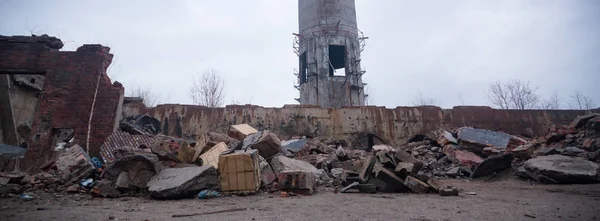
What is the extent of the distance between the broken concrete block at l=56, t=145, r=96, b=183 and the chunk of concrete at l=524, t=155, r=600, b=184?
345 inches

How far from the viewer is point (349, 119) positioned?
35.3 ft

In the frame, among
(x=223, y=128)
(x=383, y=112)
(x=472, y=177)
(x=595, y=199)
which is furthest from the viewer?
(x=383, y=112)

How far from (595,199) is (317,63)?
56.7 feet

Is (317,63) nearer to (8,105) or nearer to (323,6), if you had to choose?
(323,6)

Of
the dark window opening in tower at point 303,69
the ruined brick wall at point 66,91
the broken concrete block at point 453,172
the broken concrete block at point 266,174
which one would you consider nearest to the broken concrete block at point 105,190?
the broken concrete block at point 266,174

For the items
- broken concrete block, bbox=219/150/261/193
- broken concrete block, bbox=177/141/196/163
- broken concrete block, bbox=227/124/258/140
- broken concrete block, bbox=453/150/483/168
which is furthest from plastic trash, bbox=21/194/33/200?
broken concrete block, bbox=453/150/483/168

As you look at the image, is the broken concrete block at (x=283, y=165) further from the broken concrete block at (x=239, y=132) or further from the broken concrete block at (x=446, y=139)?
the broken concrete block at (x=446, y=139)

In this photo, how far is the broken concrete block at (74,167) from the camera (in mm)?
5085

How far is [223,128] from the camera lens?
987 cm

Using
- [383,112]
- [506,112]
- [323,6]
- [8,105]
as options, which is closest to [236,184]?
[383,112]

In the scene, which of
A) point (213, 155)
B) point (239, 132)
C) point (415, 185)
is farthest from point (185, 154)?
point (415, 185)

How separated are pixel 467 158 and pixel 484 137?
5.53 feet

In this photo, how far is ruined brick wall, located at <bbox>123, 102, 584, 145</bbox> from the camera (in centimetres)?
973

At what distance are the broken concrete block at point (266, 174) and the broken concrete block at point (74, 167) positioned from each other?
3.19 metres
